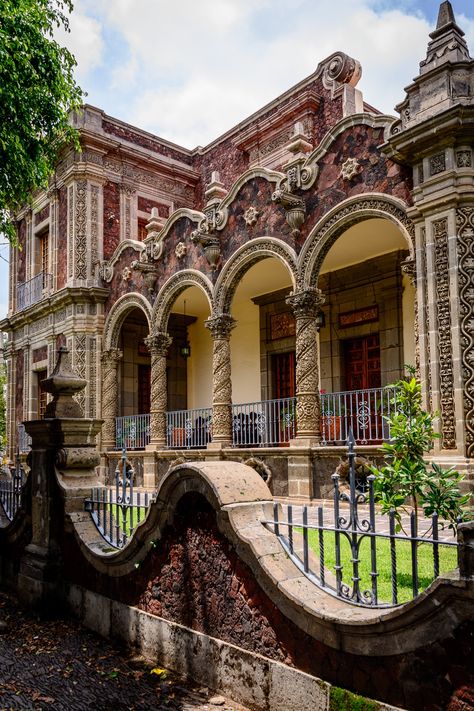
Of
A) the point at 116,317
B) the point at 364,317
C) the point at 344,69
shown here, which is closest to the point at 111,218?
the point at 116,317

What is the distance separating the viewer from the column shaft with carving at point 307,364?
33.5 ft

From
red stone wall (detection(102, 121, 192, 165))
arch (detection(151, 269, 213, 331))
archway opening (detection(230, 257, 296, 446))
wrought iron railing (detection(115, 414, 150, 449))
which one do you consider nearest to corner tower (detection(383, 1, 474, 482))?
archway opening (detection(230, 257, 296, 446))

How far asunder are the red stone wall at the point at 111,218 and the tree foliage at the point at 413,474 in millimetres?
13443

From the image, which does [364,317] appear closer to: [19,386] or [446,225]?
[446,225]

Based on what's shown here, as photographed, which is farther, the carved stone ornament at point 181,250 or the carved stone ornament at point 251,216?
the carved stone ornament at point 181,250

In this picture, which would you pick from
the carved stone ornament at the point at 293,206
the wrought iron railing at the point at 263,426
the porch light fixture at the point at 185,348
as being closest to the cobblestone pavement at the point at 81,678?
the wrought iron railing at the point at 263,426

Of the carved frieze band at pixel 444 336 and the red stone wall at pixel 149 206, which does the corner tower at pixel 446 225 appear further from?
the red stone wall at pixel 149 206

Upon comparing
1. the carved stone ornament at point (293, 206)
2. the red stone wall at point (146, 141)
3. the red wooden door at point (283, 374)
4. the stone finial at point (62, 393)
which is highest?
the red stone wall at point (146, 141)

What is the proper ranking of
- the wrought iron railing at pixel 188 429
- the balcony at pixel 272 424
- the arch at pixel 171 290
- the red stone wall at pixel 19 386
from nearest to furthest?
the balcony at pixel 272 424 → the arch at pixel 171 290 → the wrought iron railing at pixel 188 429 → the red stone wall at pixel 19 386

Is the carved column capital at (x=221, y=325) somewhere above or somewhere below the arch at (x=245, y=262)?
below

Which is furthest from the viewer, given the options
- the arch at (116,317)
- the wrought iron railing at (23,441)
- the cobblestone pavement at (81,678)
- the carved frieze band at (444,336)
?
the wrought iron railing at (23,441)

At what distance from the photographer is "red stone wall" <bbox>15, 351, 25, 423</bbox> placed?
1941 centimetres

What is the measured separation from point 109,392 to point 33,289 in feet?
16.8

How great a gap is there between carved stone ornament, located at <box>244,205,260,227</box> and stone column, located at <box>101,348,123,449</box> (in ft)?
19.8
